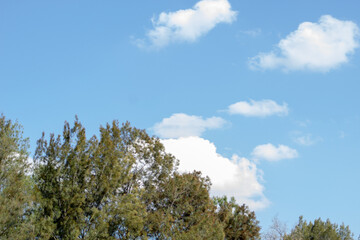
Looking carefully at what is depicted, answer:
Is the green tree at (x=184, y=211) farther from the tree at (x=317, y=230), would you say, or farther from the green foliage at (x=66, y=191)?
the tree at (x=317, y=230)

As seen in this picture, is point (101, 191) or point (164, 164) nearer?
point (101, 191)

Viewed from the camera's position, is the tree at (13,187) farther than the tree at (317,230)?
No

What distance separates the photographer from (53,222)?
23.1 m

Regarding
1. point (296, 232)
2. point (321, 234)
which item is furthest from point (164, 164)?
point (321, 234)

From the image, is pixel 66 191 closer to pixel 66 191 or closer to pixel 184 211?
pixel 66 191

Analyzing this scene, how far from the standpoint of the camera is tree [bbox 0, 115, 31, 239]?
22.9m

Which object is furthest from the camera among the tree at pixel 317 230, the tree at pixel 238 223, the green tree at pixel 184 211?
the tree at pixel 317 230

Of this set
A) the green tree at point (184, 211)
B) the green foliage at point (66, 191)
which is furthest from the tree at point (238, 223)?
the green foliage at point (66, 191)

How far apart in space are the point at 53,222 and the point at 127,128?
44.0ft

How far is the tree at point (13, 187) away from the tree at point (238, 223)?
1033 inches

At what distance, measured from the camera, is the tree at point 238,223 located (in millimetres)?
47438

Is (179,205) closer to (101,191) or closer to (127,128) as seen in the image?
(127,128)

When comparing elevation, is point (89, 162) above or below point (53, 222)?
above

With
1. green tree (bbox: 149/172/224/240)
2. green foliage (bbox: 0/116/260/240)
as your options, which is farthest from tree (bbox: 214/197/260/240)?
green foliage (bbox: 0/116/260/240)
